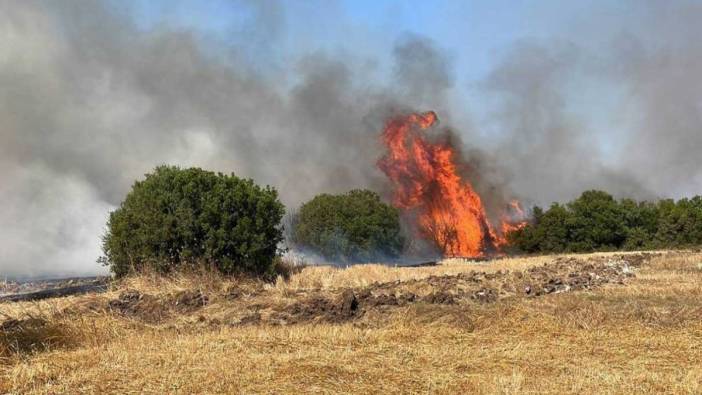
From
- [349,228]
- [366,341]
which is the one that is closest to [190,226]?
[366,341]

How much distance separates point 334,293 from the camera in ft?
59.9

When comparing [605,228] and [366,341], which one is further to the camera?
[605,228]

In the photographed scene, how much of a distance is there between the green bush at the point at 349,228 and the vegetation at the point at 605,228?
1928 centimetres

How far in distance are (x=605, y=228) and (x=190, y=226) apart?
2395 inches

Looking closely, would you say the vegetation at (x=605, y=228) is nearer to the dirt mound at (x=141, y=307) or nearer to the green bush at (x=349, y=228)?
the green bush at (x=349, y=228)

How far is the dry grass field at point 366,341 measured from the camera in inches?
325

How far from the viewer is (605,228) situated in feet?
230

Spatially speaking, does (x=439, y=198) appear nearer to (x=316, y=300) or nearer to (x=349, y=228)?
(x=349, y=228)

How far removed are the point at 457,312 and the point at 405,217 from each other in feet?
220

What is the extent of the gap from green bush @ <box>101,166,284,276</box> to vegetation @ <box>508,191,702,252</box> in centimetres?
5393

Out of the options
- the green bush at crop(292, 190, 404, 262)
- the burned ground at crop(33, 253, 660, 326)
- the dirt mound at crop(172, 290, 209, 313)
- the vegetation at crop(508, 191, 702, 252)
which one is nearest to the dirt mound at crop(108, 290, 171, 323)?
the burned ground at crop(33, 253, 660, 326)

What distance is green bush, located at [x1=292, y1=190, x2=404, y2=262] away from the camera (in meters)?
60.6

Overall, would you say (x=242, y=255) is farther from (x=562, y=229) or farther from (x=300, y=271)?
(x=562, y=229)

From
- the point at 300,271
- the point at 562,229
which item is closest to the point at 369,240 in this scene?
the point at 562,229
